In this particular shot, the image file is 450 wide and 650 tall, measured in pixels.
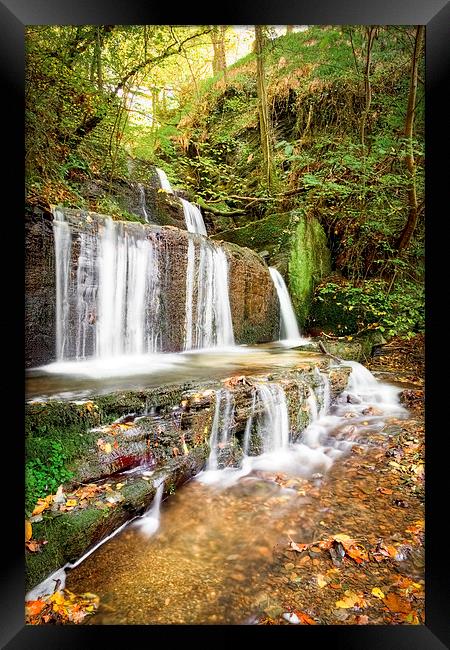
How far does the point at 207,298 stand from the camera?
482 cm

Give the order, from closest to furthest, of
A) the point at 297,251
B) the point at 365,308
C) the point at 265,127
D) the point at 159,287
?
the point at 159,287, the point at 365,308, the point at 265,127, the point at 297,251

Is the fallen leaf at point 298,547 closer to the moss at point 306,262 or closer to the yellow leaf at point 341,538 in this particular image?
the yellow leaf at point 341,538

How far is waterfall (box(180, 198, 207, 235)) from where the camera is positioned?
22.9 feet

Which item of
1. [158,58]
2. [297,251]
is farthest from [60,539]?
[297,251]

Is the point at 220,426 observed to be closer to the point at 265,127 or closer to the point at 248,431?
the point at 248,431

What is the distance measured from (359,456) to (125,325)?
272 cm

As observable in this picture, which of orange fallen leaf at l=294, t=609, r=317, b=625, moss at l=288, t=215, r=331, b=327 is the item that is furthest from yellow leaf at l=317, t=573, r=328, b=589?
moss at l=288, t=215, r=331, b=327

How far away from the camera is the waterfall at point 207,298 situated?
455 centimetres

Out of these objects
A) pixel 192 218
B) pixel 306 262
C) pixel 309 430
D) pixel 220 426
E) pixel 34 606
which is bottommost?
pixel 34 606

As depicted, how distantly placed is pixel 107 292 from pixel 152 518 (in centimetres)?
232

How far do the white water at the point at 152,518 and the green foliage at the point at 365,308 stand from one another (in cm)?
283

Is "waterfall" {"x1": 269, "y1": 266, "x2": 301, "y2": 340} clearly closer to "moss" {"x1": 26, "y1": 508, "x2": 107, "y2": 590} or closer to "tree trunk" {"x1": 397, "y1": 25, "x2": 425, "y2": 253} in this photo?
"tree trunk" {"x1": 397, "y1": 25, "x2": 425, "y2": 253}

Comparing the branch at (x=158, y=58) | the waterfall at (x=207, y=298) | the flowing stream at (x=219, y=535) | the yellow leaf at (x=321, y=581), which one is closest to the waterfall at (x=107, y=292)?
the waterfall at (x=207, y=298)
